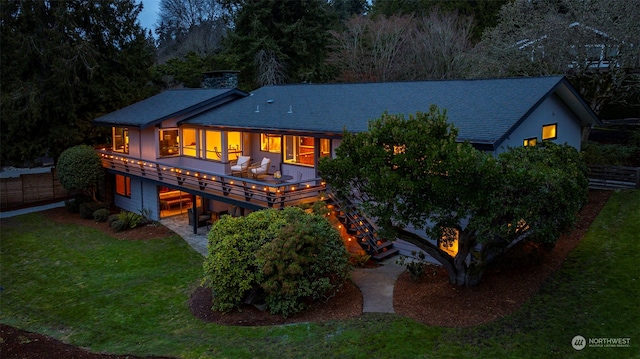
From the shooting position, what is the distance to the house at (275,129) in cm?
1570

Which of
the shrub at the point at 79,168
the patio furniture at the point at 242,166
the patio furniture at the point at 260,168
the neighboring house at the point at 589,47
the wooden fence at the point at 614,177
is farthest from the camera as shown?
the shrub at the point at 79,168

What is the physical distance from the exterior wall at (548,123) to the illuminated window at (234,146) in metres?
11.8

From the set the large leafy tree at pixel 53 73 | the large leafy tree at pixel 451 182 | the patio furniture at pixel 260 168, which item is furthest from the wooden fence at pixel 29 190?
the large leafy tree at pixel 451 182

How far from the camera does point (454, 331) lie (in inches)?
408

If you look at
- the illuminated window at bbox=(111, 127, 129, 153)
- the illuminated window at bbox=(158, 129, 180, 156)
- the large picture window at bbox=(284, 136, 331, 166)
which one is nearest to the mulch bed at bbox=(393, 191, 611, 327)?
the large picture window at bbox=(284, 136, 331, 166)

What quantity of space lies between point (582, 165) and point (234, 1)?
33.7 m

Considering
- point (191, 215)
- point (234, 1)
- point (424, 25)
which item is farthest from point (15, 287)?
point (424, 25)

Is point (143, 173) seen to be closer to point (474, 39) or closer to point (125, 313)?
point (125, 313)

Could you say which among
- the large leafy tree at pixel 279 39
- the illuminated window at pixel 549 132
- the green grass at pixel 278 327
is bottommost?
the green grass at pixel 278 327

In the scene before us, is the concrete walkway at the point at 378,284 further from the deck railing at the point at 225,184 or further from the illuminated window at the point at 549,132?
the illuminated window at the point at 549,132

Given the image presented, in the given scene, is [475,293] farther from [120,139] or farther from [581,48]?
[120,139]

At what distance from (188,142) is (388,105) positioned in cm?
1054

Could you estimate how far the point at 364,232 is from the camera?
1584 cm

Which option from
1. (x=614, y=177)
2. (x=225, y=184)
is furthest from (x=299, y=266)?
(x=614, y=177)
